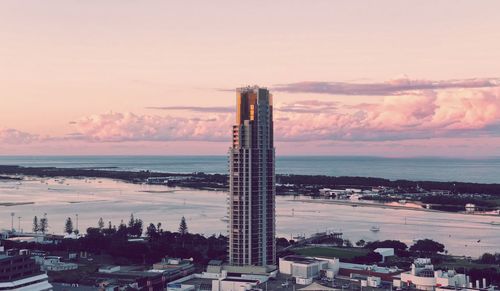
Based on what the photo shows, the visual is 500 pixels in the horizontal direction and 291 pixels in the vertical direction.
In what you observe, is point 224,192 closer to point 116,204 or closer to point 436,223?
point 116,204

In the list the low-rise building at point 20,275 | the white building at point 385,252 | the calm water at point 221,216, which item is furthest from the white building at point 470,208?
the low-rise building at point 20,275

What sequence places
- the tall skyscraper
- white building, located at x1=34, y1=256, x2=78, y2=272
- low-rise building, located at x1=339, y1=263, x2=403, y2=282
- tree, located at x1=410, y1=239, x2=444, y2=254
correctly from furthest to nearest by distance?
1. tree, located at x1=410, y1=239, x2=444, y2=254
2. white building, located at x1=34, y1=256, x2=78, y2=272
3. the tall skyscraper
4. low-rise building, located at x1=339, y1=263, x2=403, y2=282

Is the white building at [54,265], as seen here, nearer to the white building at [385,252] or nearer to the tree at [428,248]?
the white building at [385,252]

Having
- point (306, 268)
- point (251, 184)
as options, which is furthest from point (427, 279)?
point (251, 184)

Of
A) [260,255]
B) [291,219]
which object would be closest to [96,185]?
[291,219]

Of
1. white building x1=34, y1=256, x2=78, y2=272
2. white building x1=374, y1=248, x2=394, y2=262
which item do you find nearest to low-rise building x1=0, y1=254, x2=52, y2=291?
white building x1=34, y1=256, x2=78, y2=272

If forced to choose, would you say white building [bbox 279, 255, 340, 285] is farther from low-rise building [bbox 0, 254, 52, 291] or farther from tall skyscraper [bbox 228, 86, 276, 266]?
low-rise building [bbox 0, 254, 52, 291]

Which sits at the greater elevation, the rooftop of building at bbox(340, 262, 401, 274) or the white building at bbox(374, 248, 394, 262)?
the rooftop of building at bbox(340, 262, 401, 274)
